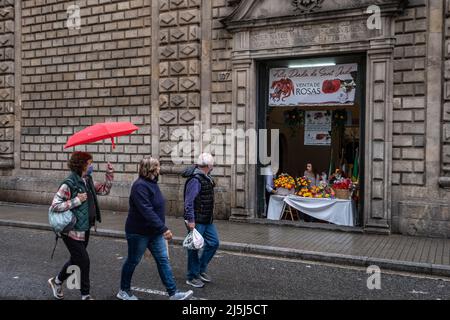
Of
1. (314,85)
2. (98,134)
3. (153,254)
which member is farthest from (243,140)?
(153,254)

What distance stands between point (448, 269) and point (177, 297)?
167 inches

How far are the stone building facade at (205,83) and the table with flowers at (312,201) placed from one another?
56 cm

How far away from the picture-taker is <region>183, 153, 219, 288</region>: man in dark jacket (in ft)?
20.9

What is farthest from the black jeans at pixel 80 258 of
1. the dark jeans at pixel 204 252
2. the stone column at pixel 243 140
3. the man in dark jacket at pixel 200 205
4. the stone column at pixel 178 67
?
the stone column at pixel 178 67

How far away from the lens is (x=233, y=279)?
706 centimetres

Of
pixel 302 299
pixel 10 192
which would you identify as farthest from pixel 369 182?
pixel 10 192

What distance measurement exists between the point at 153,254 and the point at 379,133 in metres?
6.71

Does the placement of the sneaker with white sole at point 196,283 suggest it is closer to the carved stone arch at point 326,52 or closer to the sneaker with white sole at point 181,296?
the sneaker with white sole at point 181,296

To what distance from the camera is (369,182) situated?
35.6ft

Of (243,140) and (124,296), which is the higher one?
(243,140)

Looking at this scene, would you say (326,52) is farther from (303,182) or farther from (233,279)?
(233,279)

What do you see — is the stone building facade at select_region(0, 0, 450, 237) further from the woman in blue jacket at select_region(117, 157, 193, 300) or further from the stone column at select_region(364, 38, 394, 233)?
the woman in blue jacket at select_region(117, 157, 193, 300)

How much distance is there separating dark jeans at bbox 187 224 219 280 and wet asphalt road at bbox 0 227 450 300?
24 centimetres
